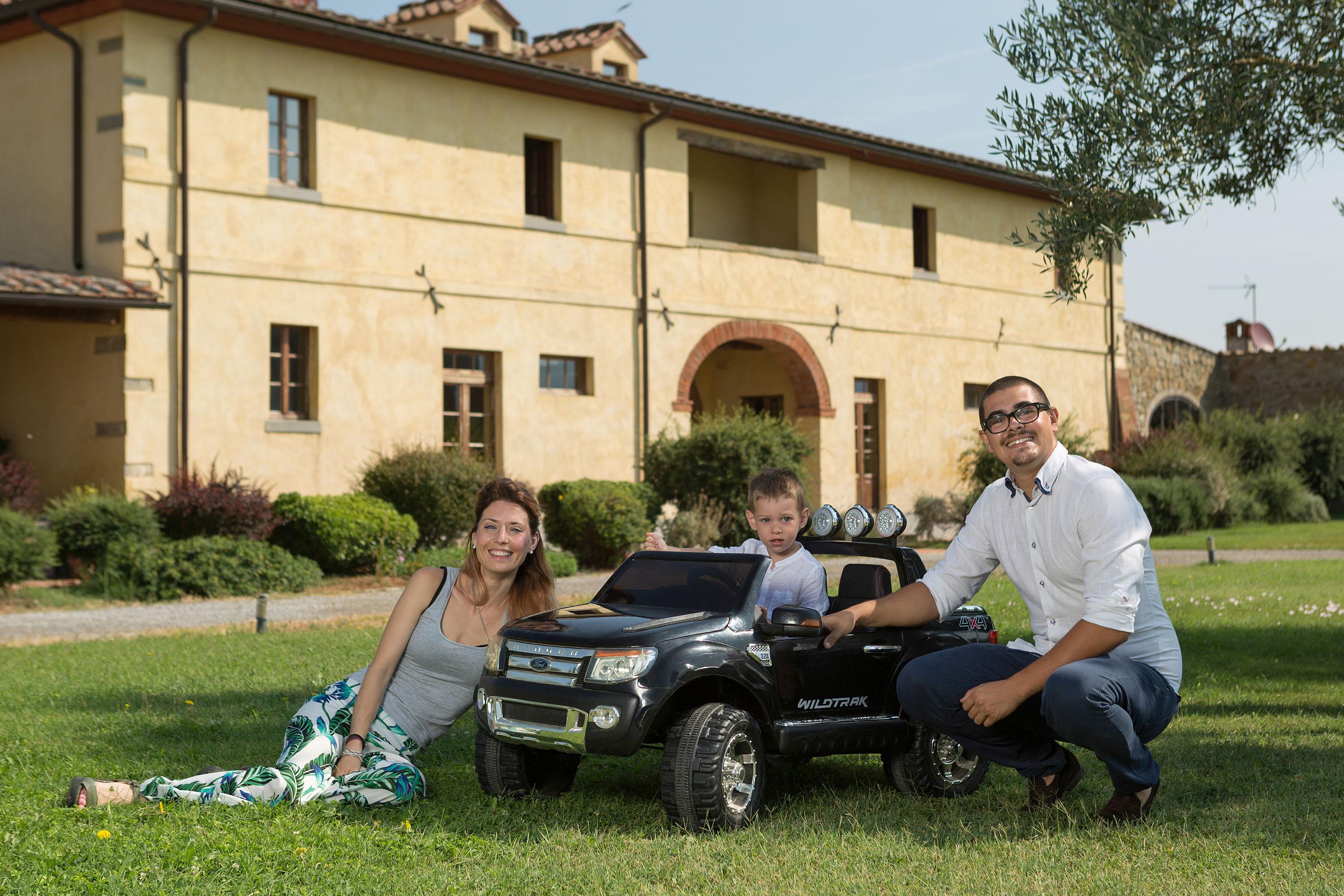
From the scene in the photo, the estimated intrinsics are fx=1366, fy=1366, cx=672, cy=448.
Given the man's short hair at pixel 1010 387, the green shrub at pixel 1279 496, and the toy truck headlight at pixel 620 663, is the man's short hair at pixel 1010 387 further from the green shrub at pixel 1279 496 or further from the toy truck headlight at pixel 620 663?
the green shrub at pixel 1279 496

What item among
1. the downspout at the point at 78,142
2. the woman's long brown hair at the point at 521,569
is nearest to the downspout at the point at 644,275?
the downspout at the point at 78,142

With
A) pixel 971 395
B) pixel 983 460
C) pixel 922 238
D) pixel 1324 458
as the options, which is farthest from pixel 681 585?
pixel 1324 458

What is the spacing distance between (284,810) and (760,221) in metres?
22.1

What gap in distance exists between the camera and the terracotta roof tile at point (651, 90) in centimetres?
1791

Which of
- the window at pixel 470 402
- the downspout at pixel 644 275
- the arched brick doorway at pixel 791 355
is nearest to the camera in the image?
the window at pixel 470 402

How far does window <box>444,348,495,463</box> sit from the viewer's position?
20.1 metres

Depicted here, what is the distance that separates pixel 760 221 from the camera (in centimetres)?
2645

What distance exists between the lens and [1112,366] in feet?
103

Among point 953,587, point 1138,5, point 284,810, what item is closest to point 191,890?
point 284,810

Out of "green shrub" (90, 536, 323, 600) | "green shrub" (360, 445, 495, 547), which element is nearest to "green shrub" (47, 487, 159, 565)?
"green shrub" (90, 536, 323, 600)

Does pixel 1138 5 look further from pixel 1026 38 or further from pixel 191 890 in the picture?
pixel 191 890

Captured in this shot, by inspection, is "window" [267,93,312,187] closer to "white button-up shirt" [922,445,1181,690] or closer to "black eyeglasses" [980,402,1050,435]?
"white button-up shirt" [922,445,1181,690]

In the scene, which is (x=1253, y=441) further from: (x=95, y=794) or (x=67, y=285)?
(x=95, y=794)

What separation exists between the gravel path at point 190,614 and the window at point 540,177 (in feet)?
23.9
